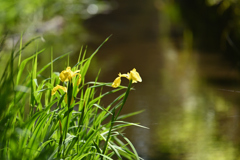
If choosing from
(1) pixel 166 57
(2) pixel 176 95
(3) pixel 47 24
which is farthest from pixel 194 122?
(3) pixel 47 24

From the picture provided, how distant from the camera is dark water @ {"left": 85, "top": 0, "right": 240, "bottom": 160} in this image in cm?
439

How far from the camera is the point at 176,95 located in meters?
6.37

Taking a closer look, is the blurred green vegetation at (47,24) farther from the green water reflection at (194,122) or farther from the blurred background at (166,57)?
the green water reflection at (194,122)

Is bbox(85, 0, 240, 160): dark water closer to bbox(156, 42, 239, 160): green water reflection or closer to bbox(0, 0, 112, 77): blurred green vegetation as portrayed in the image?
bbox(156, 42, 239, 160): green water reflection

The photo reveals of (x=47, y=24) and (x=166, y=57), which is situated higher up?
(x=47, y=24)

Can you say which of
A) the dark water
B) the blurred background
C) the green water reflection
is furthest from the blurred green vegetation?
the green water reflection

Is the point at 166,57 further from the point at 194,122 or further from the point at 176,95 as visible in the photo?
the point at 194,122

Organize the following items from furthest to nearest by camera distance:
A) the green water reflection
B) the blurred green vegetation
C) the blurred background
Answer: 1. the blurred green vegetation
2. the blurred background
3. the green water reflection

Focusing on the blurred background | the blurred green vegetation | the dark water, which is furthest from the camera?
the blurred green vegetation

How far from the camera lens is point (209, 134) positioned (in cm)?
471

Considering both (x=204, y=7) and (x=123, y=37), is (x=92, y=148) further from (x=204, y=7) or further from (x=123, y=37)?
(x=123, y=37)

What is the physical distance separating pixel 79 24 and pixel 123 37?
8.77 feet

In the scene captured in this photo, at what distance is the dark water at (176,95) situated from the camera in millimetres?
4391

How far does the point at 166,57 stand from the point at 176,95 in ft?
9.46
